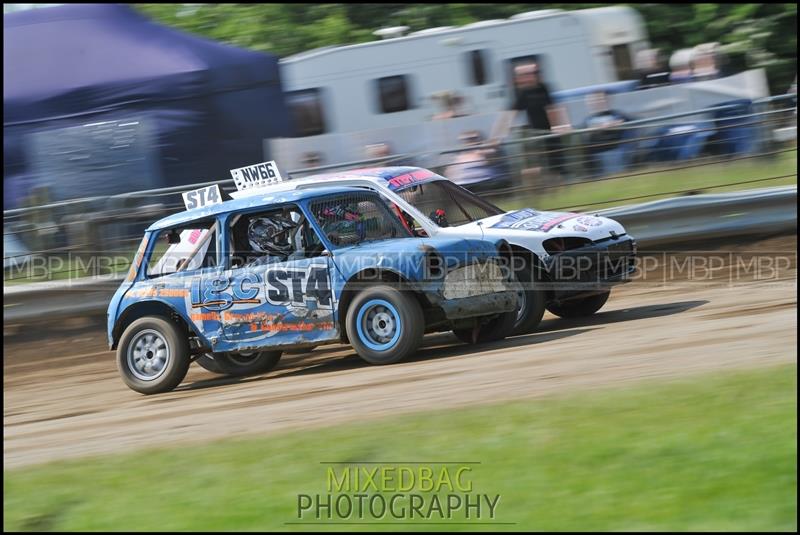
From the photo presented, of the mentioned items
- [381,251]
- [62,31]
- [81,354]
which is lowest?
[81,354]

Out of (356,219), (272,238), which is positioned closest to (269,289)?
(272,238)

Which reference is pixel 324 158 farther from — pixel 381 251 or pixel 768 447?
pixel 768 447

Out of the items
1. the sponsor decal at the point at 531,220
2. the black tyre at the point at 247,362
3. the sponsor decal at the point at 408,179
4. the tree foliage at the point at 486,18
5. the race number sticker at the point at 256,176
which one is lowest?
the black tyre at the point at 247,362

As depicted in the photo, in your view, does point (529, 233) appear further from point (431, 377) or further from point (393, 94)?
point (393, 94)

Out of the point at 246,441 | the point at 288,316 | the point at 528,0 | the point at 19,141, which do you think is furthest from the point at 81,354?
the point at 528,0

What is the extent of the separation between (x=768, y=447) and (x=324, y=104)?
13.9 metres

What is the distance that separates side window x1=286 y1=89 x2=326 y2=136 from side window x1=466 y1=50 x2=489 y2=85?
8.78 feet

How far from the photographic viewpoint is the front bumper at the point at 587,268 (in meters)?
9.50

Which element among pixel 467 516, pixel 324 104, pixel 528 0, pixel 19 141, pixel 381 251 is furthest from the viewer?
pixel 528 0

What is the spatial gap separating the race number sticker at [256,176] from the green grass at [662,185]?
2826 mm

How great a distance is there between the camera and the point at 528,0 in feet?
78.6

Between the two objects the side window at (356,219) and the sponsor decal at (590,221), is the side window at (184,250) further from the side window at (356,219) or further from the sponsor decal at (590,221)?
the sponsor decal at (590,221)

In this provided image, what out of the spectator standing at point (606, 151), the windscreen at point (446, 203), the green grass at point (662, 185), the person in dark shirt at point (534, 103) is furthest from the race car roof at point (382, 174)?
the person in dark shirt at point (534, 103)

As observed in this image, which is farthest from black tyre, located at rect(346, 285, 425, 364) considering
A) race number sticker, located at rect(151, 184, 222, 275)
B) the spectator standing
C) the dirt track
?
the spectator standing
